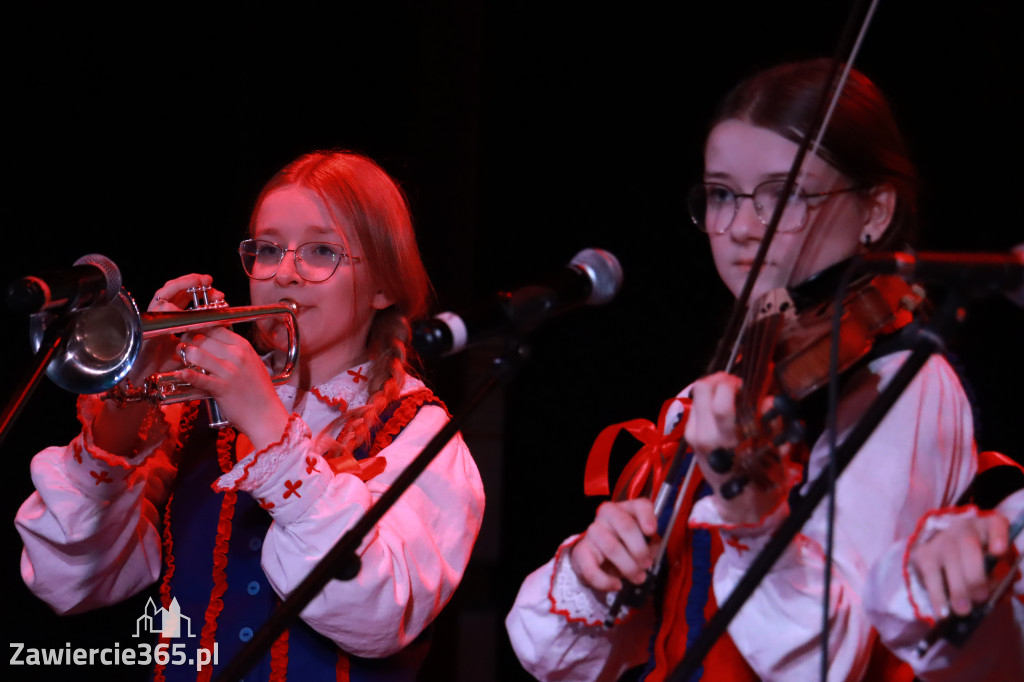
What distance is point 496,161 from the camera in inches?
107

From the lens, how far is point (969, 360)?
1.81m

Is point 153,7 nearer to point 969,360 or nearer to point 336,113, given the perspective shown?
point 336,113

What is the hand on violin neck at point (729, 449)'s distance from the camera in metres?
1.09

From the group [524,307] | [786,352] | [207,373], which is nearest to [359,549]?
[207,373]

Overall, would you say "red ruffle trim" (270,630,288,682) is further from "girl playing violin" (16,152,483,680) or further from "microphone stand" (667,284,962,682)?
"microphone stand" (667,284,962,682)

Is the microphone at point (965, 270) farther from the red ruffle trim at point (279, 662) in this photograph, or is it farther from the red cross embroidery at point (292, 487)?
the red ruffle trim at point (279, 662)

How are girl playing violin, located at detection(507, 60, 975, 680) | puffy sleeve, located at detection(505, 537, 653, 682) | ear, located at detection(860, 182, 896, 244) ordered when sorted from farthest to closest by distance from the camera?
ear, located at detection(860, 182, 896, 244) → puffy sleeve, located at detection(505, 537, 653, 682) → girl playing violin, located at detection(507, 60, 975, 680)

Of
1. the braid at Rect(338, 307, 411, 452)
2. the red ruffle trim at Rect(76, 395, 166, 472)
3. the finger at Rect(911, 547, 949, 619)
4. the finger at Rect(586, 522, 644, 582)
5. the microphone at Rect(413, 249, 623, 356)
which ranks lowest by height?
the red ruffle trim at Rect(76, 395, 166, 472)

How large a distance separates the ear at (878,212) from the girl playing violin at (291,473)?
88 cm

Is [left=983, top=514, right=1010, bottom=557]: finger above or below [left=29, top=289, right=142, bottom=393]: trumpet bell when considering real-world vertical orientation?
above

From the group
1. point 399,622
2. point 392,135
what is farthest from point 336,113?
point 399,622

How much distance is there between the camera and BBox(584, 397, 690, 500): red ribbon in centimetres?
147

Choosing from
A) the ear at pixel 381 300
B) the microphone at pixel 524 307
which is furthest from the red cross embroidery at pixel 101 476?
the microphone at pixel 524 307

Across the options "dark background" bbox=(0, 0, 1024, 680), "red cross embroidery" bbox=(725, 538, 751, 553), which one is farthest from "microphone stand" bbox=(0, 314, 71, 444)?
"dark background" bbox=(0, 0, 1024, 680)
